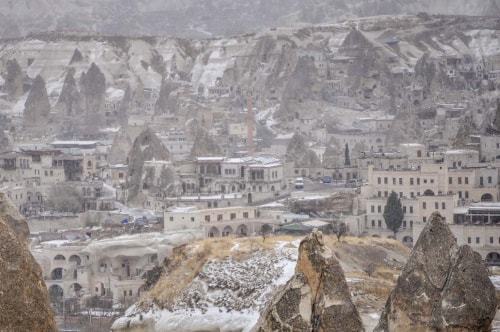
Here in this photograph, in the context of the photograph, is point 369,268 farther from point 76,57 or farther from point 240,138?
point 76,57

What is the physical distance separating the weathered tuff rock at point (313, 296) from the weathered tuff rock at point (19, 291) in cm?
292

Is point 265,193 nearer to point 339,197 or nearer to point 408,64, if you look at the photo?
point 339,197

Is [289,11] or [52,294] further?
[289,11]

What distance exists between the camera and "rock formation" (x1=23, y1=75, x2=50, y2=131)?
115 meters

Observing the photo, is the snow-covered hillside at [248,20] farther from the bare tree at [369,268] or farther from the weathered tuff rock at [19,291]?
the weathered tuff rock at [19,291]

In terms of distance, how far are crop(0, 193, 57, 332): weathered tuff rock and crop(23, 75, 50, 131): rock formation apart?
95.6 metres

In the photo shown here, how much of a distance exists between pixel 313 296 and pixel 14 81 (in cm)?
11075

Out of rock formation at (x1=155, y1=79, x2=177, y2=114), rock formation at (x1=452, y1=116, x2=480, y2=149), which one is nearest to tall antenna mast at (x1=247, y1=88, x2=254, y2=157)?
rock formation at (x1=155, y1=79, x2=177, y2=114)

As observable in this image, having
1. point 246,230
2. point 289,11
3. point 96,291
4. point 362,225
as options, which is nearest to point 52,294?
point 96,291

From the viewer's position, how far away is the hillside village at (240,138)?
60.6 m

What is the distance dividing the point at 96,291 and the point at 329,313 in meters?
39.1

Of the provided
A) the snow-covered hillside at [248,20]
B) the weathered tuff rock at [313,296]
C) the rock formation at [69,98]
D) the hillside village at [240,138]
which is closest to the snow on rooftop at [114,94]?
the hillside village at [240,138]

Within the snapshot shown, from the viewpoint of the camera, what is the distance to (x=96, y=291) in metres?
57.9

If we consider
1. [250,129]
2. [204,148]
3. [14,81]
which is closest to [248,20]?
[14,81]
